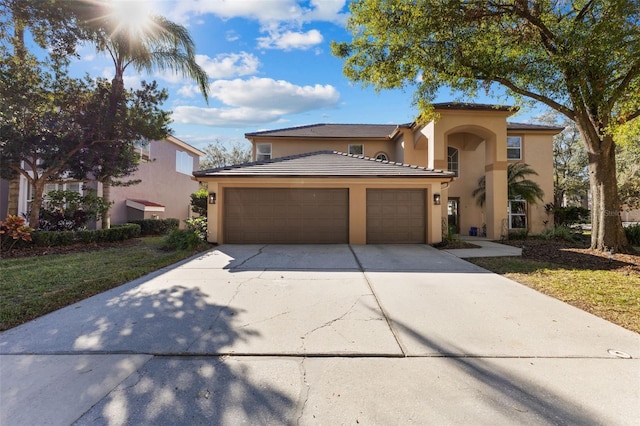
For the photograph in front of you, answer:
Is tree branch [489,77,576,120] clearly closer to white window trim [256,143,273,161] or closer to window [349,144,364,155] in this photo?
window [349,144,364,155]

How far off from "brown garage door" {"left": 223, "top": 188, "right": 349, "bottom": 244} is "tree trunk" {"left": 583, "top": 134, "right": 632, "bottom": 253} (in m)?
7.97

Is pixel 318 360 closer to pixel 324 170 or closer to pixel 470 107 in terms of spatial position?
pixel 324 170

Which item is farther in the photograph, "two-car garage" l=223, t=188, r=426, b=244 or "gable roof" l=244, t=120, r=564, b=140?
"gable roof" l=244, t=120, r=564, b=140

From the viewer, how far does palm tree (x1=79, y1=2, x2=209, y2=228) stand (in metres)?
10.5

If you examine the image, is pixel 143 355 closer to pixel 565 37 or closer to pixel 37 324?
pixel 37 324

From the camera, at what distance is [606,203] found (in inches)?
350

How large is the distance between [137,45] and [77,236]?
770 cm

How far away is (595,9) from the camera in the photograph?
7.82 metres

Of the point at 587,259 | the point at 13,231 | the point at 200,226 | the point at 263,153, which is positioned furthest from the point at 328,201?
the point at 13,231

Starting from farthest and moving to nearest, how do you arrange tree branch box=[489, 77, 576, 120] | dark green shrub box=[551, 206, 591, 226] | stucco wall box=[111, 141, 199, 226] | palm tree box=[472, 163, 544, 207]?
stucco wall box=[111, 141, 199, 226]
dark green shrub box=[551, 206, 591, 226]
palm tree box=[472, 163, 544, 207]
tree branch box=[489, 77, 576, 120]

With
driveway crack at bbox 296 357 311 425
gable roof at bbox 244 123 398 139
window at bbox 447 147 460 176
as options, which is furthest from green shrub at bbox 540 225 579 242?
driveway crack at bbox 296 357 311 425

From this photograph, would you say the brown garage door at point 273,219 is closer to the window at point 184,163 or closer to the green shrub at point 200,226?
the green shrub at point 200,226

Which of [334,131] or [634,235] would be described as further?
[334,131]

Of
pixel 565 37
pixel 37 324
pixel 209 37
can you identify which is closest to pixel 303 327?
pixel 37 324
